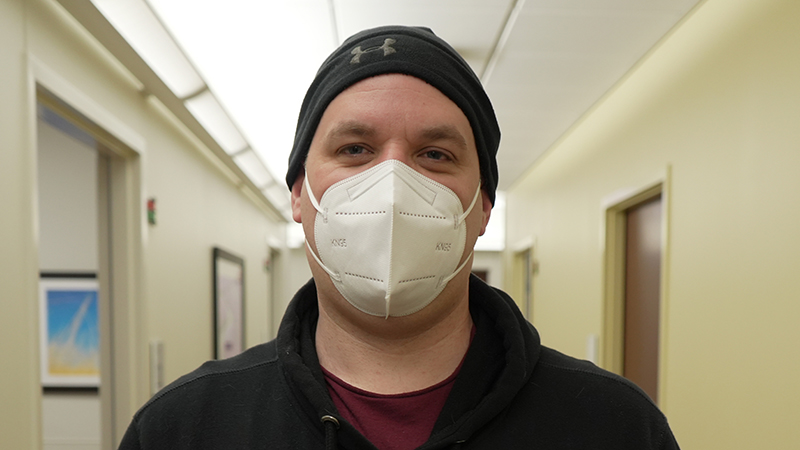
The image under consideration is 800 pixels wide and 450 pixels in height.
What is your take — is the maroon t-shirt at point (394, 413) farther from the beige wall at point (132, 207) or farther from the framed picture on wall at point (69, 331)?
the framed picture on wall at point (69, 331)

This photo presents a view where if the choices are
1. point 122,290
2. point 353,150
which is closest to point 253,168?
point 122,290

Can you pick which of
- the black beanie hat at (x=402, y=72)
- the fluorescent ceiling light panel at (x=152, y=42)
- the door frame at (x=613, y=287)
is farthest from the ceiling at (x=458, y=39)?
the black beanie hat at (x=402, y=72)

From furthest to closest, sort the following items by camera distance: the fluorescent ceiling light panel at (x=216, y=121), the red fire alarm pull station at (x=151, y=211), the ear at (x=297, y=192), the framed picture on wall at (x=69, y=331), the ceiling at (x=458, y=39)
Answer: the framed picture on wall at (x=69, y=331), the fluorescent ceiling light panel at (x=216, y=121), the red fire alarm pull station at (x=151, y=211), the ceiling at (x=458, y=39), the ear at (x=297, y=192)

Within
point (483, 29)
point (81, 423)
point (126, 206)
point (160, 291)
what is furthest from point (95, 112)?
point (81, 423)

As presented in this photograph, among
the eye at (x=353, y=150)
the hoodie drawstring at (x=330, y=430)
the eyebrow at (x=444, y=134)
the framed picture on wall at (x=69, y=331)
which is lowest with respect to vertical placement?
the framed picture on wall at (x=69, y=331)

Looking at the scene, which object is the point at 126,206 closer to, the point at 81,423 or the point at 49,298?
the point at 49,298

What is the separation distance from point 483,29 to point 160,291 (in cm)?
225

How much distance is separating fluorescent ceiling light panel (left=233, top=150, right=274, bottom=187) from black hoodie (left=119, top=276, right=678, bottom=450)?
3.92 meters

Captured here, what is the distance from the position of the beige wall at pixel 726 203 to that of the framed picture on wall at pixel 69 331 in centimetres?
391

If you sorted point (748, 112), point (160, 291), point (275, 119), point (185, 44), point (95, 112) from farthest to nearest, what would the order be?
point (275, 119) < point (160, 291) < point (185, 44) < point (95, 112) < point (748, 112)

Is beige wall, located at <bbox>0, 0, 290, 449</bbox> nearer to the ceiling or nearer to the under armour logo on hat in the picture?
the ceiling

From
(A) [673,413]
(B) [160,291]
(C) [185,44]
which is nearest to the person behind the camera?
(A) [673,413]

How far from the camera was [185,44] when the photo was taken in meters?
2.95

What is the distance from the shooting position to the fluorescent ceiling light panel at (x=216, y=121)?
345cm
